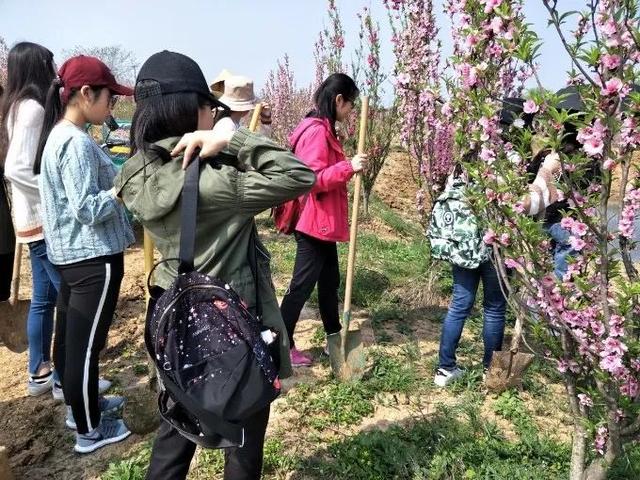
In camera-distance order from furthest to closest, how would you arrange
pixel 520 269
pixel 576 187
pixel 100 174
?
1. pixel 100 174
2. pixel 520 269
3. pixel 576 187

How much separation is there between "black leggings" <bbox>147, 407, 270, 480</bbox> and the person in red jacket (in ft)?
5.03

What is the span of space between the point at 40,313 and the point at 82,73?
5.00 ft

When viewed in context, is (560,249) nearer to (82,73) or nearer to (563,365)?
(563,365)

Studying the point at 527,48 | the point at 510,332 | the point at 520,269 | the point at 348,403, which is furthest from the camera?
the point at 510,332

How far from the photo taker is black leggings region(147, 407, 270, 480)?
169cm

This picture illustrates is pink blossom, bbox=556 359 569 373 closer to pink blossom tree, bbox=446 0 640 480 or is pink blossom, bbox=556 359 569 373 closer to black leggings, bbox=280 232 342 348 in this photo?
pink blossom tree, bbox=446 0 640 480

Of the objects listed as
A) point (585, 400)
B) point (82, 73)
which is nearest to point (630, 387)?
point (585, 400)

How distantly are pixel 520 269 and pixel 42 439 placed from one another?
2561 millimetres

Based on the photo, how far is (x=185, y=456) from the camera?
172 cm

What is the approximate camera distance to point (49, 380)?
3.09 meters

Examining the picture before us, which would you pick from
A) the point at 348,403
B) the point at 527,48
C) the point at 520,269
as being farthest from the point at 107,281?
the point at 527,48

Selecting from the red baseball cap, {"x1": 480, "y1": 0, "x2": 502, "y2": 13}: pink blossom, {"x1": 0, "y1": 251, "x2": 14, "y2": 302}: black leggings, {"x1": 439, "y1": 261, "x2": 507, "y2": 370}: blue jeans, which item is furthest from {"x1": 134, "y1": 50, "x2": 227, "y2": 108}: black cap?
{"x1": 0, "y1": 251, "x2": 14, "y2": 302}: black leggings

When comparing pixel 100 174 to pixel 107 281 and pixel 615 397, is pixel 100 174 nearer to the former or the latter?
pixel 107 281

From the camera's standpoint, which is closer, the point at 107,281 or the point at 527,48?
the point at 527,48
